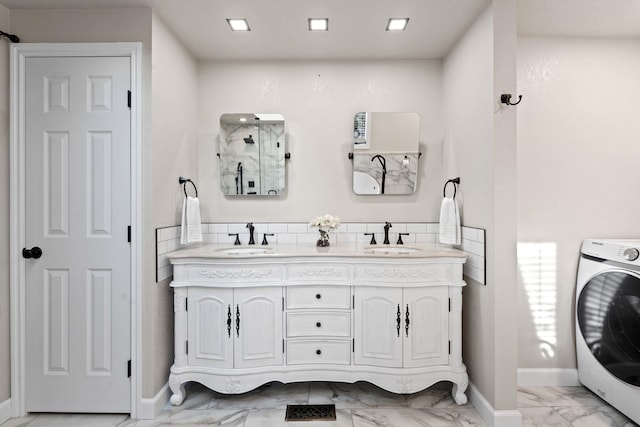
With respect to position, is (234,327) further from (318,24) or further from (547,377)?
(547,377)

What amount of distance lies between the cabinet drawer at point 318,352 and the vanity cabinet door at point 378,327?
7cm

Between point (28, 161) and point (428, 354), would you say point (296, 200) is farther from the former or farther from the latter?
point (28, 161)

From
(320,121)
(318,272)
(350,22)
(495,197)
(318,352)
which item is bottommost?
(318,352)

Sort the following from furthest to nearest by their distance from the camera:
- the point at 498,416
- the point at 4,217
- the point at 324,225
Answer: the point at 324,225 → the point at 4,217 → the point at 498,416

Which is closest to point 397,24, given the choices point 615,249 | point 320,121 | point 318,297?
point 320,121

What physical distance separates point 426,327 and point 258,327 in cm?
104

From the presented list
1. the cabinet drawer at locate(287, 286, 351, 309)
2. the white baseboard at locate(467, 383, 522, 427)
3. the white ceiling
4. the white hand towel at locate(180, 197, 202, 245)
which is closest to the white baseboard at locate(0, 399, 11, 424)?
the white hand towel at locate(180, 197, 202, 245)

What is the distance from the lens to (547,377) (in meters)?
2.44

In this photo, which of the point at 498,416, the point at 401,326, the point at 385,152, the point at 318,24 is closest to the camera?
the point at 498,416

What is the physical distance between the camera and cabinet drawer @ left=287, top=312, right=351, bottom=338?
2188mm

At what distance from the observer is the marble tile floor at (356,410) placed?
202 centimetres

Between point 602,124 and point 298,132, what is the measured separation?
2.18 m

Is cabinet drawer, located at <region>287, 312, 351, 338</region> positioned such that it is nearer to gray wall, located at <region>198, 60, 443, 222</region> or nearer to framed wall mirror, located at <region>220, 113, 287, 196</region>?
gray wall, located at <region>198, 60, 443, 222</region>

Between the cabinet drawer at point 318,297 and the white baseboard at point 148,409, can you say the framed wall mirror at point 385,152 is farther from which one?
the white baseboard at point 148,409
